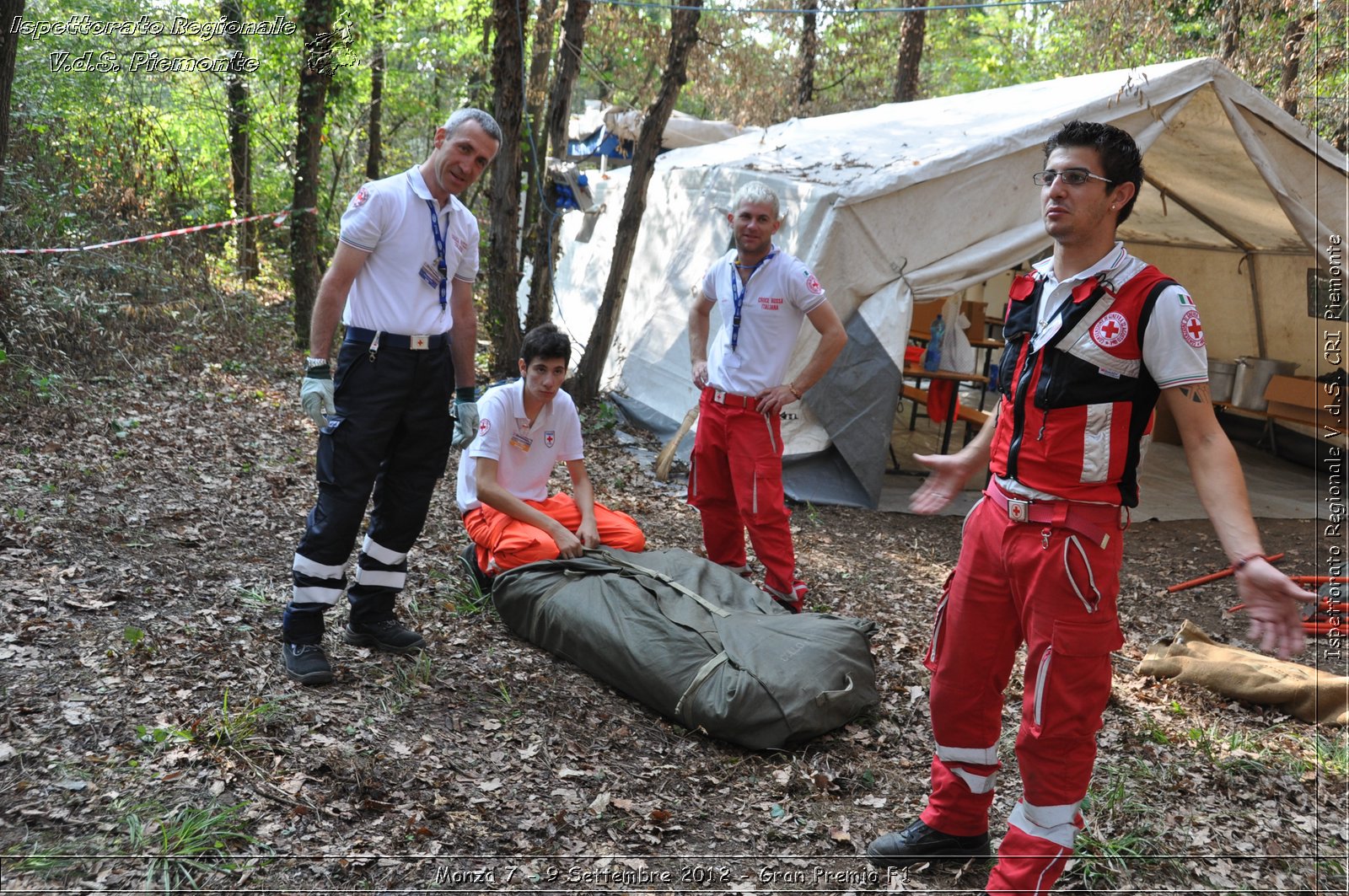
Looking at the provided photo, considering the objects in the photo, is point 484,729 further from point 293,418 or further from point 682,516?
point 293,418

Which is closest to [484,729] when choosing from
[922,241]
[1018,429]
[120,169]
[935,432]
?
[1018,429]

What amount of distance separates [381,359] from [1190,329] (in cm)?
242

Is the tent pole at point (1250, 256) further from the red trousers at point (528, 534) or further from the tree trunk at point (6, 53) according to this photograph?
the tree trunk at point (6, 53)

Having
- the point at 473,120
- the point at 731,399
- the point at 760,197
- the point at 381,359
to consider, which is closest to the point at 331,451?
the point at 381,359

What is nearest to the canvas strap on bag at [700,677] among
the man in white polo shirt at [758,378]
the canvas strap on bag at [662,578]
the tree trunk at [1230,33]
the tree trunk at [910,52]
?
the canvas strap on bag at [662,578]

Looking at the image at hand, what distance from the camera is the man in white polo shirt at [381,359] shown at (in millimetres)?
3297

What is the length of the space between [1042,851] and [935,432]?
7.26 meters

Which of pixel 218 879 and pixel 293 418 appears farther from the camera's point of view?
pixel 293 418

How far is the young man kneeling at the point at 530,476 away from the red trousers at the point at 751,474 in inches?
20.0

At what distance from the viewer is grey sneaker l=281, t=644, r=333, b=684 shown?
335cm

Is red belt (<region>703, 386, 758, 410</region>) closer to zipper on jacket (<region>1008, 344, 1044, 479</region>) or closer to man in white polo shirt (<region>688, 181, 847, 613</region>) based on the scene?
man in white polo shirt (<region>688, 181, 847, 613</region>)

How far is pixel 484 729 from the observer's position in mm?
3305

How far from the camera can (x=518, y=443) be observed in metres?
4.15

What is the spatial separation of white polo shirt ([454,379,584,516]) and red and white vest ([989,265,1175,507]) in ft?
7.14
